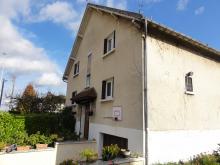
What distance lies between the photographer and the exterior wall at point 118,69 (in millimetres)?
9766

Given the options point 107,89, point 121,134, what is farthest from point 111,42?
point 121,134

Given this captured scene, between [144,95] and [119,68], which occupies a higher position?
[119,68]

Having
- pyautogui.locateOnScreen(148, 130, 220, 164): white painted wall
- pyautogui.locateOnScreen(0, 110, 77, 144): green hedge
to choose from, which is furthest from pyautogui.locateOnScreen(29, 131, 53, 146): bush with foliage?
pyautogui.locateOnScreen(148, 130, 220, 164): white painted wall

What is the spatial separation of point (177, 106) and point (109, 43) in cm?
631

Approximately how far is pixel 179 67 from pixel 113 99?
3977 millimetres

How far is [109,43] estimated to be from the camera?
45.3ft

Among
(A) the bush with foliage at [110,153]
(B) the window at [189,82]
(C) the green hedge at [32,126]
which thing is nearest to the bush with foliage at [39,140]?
(C) the green hedge at [32,126]

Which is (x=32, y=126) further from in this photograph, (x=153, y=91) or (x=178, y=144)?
(x=178, y=144)

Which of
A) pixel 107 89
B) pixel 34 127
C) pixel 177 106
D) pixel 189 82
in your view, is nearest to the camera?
pixel 177 106

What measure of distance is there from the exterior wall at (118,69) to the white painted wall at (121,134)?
0.06 metres

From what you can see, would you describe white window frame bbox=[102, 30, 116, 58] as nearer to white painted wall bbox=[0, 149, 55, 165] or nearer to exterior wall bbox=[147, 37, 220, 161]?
exterior wall bbox=[147, 37, 220, 161]

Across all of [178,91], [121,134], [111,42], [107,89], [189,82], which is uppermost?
[111,42]

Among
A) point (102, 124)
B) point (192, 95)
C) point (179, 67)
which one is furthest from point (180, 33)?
point (102, 124)

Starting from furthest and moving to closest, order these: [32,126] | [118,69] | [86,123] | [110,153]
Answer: [32,126]
[86,123]
[118,69]
[110,153]
